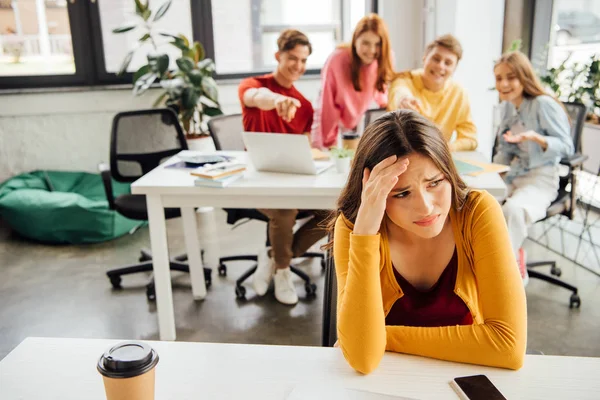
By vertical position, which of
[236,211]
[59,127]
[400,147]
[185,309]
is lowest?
[185,309]

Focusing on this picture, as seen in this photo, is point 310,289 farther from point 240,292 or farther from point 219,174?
point 219,174

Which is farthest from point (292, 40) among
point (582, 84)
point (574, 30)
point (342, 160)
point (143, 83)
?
point (574, 30)

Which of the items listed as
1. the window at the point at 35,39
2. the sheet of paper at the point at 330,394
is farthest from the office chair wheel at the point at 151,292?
the window at the point at 35,39

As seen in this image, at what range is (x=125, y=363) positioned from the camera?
776 millimetres

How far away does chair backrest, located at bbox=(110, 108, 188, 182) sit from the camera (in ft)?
10.4

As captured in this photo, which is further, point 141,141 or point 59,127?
point 59,127

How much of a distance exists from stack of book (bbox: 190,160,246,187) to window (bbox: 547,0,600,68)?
254cm

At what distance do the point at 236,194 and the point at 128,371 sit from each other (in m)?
1.51

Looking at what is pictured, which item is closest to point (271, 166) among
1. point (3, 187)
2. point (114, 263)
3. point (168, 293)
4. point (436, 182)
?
point (168, 293)

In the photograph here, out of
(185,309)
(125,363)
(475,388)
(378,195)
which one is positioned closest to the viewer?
(125,363)

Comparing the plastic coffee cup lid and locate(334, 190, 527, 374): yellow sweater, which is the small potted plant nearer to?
locate(334, 190, 527, 374): yellow sweater

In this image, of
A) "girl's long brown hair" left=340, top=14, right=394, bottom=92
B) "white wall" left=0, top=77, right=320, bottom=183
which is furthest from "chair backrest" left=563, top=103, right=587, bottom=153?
"white wall" left=0, top=77, right=320, bottom=183

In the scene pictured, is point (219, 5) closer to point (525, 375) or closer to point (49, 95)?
point (49, 95)

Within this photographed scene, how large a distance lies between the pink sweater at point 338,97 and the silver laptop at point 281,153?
746 mm
